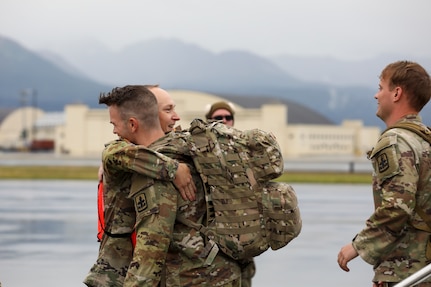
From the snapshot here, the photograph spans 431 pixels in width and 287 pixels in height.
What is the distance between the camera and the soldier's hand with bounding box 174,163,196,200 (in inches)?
161

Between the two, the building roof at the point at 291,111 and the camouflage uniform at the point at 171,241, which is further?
the building roof at the point at 291,111

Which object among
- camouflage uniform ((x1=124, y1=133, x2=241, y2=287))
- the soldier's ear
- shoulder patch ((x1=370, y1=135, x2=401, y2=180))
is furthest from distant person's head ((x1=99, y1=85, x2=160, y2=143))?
shoulder patch ((x1=370, y1=135, x2=401, y2=180))

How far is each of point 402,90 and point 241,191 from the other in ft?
3.11

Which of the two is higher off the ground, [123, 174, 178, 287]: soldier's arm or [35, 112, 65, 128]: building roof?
[123, 174, 178, 287]: soldier's arm

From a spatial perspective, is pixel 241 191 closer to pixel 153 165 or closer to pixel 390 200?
pixel 153 165

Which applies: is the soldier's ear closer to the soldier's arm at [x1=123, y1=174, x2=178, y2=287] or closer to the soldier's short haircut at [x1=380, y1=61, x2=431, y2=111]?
the soldier's arm at [x1=123, y1=174, x2=178, y2=287]

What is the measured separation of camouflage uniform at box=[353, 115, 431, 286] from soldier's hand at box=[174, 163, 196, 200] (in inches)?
32.0

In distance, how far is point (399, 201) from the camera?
4.19 metres

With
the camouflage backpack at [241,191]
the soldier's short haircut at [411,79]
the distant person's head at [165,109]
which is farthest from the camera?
the distant person's head at [165,109]

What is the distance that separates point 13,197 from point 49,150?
92.8 meters

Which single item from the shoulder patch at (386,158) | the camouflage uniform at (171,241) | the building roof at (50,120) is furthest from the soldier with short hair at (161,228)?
the building roof at (50,120)

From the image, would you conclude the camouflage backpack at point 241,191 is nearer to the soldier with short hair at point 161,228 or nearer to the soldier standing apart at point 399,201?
the soldier with short hair at point 161,228

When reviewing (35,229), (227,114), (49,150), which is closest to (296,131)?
(49,150)

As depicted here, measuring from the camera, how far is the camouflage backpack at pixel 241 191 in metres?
4.14
